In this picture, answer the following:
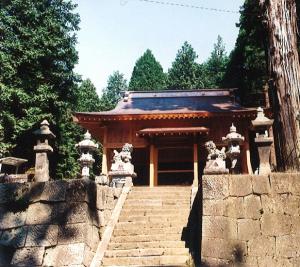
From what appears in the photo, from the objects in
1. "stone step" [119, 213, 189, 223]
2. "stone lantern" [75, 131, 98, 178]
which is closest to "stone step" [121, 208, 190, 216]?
"stone step" [119, 213, 189, 223]

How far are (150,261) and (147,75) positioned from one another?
111ft

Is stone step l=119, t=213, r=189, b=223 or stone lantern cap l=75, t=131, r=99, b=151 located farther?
stone lantern cap l=75, t=131, r=99, b=151

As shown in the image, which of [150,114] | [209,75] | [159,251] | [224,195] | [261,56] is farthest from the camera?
[209,75]

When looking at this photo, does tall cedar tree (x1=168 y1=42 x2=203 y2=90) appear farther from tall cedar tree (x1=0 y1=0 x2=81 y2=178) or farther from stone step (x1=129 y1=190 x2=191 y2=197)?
stone step (x1=129 y1=190 x2=191 y2=197)

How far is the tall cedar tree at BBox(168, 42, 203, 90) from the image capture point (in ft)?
126

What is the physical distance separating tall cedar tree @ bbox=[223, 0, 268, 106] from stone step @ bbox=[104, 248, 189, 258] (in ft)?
37.6

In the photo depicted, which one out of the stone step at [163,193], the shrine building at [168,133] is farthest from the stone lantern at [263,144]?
the shrine building at [168,133]

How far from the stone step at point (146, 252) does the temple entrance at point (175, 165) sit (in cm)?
986

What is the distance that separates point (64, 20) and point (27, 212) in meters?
16.5

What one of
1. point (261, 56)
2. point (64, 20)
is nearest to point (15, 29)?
point (64, 20)

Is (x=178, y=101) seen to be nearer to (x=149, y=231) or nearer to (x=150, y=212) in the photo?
(x=150, y=212)

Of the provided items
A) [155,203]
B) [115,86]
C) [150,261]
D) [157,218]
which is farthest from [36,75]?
[115,86]

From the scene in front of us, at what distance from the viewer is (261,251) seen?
6.48m

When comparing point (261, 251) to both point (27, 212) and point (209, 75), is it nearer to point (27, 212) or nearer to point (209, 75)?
point (27, 212)
